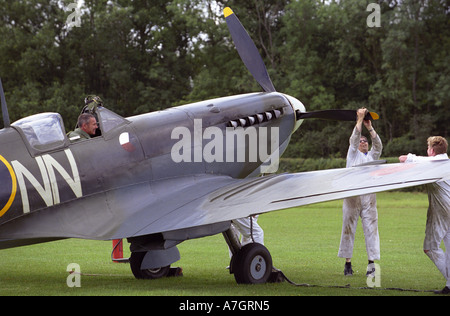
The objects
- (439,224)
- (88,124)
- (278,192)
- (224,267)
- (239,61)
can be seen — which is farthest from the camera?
(239,61)

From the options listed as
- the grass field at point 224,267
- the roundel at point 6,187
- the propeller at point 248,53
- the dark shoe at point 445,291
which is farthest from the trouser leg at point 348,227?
the roundel at point 6,187

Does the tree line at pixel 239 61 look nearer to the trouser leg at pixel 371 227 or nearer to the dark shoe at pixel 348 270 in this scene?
the trouser leg at pixel 371 227

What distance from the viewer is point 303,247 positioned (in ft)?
42.8

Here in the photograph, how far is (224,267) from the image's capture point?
33.9 ft

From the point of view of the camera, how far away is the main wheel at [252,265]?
808 centimetres

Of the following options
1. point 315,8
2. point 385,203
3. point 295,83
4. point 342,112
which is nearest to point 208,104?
point 342,112

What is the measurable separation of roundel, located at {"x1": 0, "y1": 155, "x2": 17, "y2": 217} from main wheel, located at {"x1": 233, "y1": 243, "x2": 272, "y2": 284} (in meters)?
2.81

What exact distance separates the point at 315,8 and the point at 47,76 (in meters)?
21.7

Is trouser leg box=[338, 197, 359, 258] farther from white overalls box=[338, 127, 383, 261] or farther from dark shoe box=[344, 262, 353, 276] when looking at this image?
dark shoe box=[344, 262, 353, 276]

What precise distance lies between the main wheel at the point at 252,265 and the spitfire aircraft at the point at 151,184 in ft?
0.04

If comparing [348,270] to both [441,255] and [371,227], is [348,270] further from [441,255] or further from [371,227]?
[441,255]

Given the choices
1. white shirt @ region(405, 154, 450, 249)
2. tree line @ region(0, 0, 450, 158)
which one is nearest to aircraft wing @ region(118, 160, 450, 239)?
white shirt @ region(405, 154, 450, 249)

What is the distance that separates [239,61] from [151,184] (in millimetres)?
42124

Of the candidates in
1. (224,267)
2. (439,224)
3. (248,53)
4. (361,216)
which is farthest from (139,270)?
(248,53)
